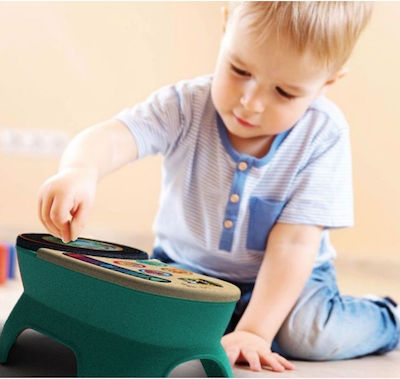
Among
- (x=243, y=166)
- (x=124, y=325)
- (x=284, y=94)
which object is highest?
(x=284, y=94)

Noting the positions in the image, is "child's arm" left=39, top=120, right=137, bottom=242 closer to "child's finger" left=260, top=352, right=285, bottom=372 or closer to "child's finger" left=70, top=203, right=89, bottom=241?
"child's finger" left=70, top=203, right=89, bottom=241

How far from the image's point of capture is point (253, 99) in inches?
33.2

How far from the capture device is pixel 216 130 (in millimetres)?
1001

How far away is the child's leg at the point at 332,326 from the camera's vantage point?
0.90m

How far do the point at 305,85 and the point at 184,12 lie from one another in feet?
4.50

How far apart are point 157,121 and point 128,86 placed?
1228 millimetres

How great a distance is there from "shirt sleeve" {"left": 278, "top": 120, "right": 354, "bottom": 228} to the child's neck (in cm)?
6

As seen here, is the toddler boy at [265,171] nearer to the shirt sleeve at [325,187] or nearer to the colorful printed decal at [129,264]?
the shirt sleeve at [325,187]

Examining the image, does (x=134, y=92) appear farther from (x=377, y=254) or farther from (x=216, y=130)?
(x=216, y=130)

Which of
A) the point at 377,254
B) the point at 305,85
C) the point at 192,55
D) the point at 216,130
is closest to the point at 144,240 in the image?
the point at 192,55

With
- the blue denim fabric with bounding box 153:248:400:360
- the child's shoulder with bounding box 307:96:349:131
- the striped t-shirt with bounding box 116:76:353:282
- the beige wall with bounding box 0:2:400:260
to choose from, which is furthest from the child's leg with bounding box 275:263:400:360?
the beige wall with bounding box 0:2:400:260

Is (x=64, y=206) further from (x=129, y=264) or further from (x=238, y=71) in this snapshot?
(x=238, y=71)

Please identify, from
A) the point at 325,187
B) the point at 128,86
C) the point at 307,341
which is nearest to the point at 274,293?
the point at 307,341

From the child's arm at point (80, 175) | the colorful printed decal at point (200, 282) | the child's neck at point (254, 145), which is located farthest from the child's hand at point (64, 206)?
the child's neck at point (254, 145)
